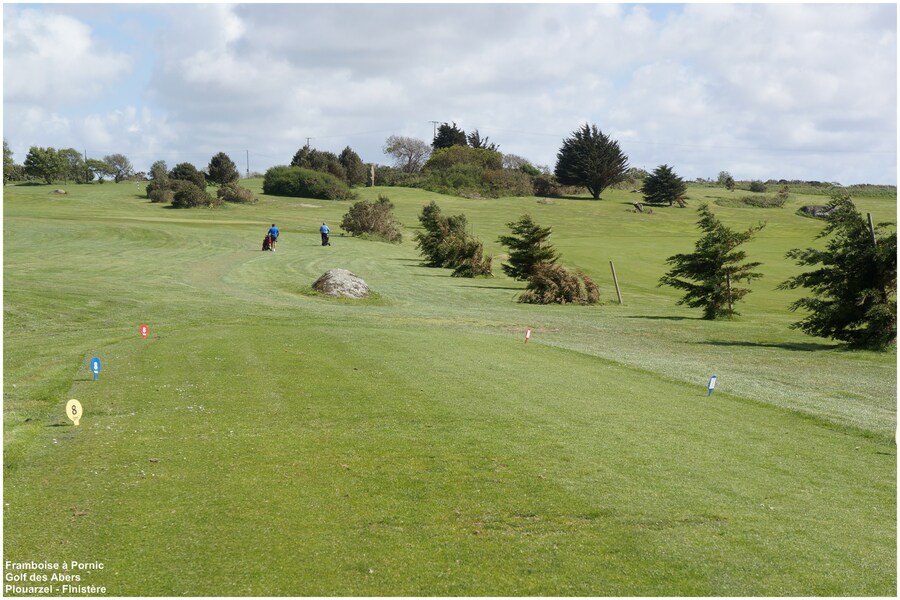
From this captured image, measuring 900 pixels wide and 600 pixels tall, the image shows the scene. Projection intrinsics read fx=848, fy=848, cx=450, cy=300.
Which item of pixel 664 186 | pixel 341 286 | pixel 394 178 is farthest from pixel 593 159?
pixel 341 286

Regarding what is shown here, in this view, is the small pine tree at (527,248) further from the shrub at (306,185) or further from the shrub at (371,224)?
the shrub at (306,185)

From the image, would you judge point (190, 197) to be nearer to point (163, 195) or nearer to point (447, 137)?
point (163, 195)

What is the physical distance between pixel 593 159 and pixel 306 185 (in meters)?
49.5

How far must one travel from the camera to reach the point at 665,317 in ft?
124

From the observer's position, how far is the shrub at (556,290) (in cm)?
4266

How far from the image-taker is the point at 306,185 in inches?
4793

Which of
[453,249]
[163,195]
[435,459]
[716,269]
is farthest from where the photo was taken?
[163,195]

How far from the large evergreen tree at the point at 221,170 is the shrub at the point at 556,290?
90.5 m

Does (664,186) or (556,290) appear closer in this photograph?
(556,290)

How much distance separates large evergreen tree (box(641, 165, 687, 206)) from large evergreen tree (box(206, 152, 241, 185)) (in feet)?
215

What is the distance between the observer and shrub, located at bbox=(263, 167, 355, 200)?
121188 millimetres

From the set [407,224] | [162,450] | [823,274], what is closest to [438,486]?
[162,450]

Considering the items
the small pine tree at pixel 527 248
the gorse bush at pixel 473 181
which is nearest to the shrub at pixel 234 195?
the gorse bush at pixel 473 181

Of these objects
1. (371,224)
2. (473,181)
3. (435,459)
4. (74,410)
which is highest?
(473,181)
